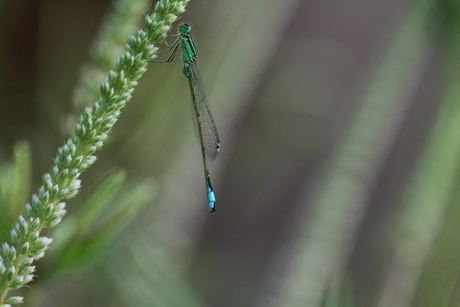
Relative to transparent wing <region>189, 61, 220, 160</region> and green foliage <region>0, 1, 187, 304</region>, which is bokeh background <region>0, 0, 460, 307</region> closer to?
Result: transparent wing <region>189, 61, 220, 160</region>

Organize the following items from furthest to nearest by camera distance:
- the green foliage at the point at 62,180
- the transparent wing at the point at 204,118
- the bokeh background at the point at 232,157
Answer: the transparent wing at the point at 204,118 → the bokeh background at the point at 232,157 → the green foliage at the point at 62,180

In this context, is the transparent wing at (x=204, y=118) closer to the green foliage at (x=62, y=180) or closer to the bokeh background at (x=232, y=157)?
the bokeh background at (x=232, y=157)

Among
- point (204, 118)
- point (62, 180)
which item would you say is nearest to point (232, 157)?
point (204, 118)

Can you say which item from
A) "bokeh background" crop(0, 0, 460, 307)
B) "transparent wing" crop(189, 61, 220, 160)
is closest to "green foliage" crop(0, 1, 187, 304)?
"bokeh background" crop(0, 0, 460, 307)

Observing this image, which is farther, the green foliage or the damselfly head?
the damselfly head

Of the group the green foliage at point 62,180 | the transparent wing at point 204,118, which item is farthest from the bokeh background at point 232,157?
the green foliage at point 62,180

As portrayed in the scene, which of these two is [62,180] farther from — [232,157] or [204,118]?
[232,157]
